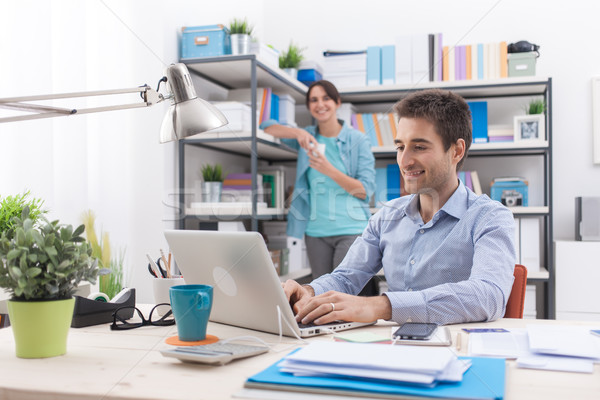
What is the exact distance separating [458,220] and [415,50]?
7.72 feet

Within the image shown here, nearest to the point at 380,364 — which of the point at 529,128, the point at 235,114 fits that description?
the point at 235,114

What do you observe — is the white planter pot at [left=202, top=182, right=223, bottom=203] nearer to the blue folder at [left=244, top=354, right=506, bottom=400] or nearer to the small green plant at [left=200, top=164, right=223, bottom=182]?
the small green plant at [left=200, top=164, right=223, bottom=182]

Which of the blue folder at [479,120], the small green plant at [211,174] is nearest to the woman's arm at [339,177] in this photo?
the small green plant at [211,174]

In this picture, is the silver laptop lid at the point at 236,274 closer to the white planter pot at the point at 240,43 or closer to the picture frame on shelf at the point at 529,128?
the white planter pot at the point at 240,43

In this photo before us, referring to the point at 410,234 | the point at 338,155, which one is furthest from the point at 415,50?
the point at 410,234

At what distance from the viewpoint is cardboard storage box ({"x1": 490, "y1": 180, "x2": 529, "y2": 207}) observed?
347 centimetres

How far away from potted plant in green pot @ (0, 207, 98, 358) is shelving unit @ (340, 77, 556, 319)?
112 inches

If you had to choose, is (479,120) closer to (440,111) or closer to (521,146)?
(521,146)

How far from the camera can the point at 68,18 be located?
242 centimetres

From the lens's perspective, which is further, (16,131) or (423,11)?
(423,11)

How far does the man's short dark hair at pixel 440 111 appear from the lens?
65.8 inches

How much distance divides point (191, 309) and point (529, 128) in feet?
9.84

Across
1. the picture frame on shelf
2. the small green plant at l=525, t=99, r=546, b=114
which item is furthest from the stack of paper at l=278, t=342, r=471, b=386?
the small green plant at l=525, t=99, r=546, b=114

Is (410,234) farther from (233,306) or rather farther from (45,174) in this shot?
(45,174)
